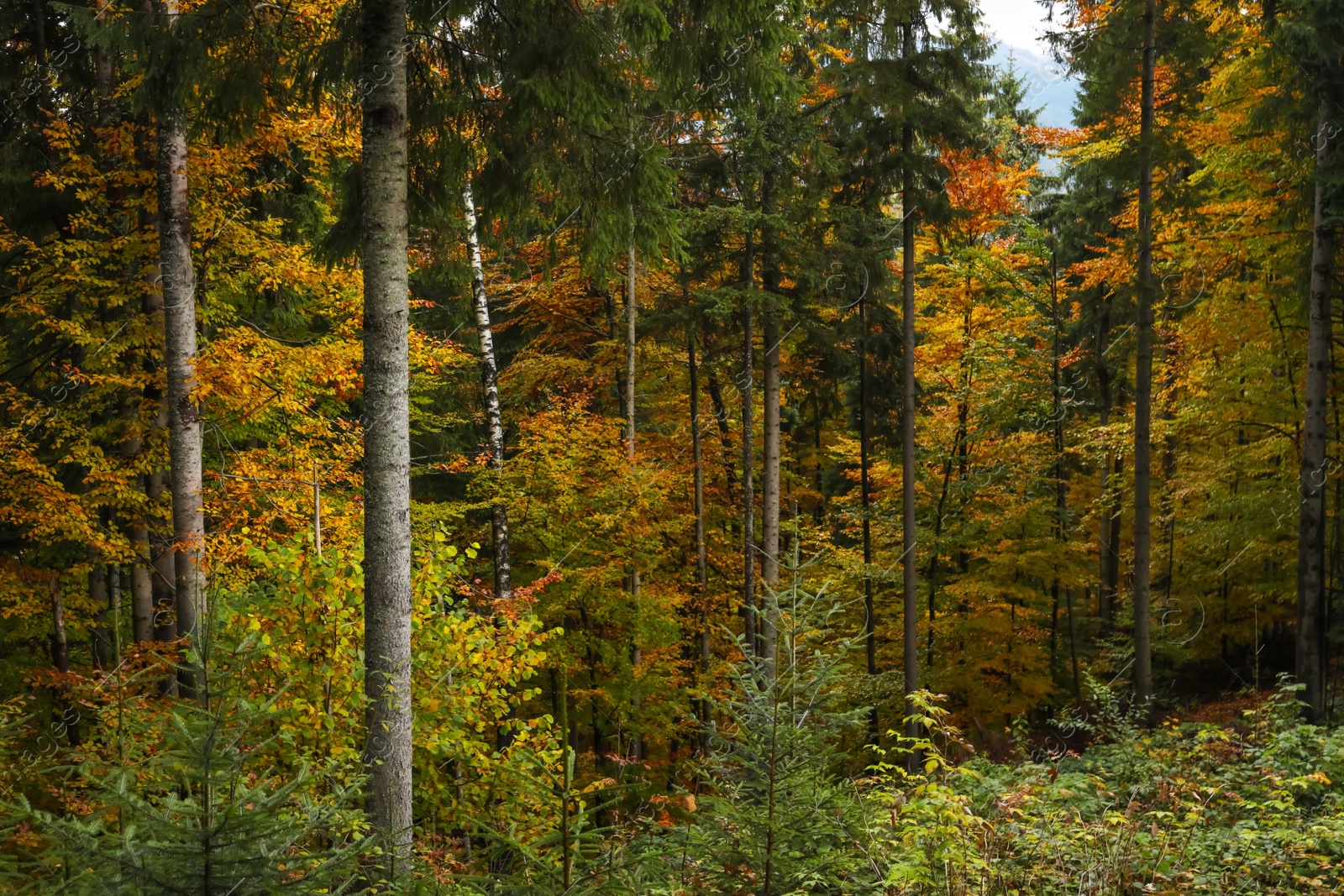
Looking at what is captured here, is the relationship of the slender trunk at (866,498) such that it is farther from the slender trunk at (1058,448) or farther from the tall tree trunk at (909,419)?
the slender trunk at (1058,448)

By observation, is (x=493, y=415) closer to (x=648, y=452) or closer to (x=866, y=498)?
(x=648, y=452)

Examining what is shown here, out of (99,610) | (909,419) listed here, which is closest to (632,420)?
(909,419)

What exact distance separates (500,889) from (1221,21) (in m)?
16.1

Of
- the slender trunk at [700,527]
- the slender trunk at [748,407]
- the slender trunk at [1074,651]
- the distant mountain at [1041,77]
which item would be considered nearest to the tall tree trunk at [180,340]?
the slender trunk at [748,407]

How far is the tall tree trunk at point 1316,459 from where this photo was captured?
11703mm

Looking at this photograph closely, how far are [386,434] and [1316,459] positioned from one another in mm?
12290

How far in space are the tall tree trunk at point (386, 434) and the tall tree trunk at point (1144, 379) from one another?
11.3 m

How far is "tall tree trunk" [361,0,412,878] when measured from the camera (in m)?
5.43

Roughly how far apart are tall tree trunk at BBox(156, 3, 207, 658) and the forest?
54mm

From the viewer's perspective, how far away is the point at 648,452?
18.5 metres

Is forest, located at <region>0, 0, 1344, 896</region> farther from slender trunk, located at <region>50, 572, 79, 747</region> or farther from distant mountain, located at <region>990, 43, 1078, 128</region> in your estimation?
slender trunk, located at <region>50, 572, 79, 747</region>

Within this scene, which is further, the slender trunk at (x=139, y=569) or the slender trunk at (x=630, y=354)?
Result: the slender trunk at (x=630, y=354)

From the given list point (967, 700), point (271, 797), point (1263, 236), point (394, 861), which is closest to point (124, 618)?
point (394, 861)

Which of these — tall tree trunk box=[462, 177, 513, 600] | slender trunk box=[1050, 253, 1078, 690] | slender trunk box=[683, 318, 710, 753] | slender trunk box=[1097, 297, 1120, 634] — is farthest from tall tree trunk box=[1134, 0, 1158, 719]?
tall tree trunk box=[462, 177, 513, 600]
